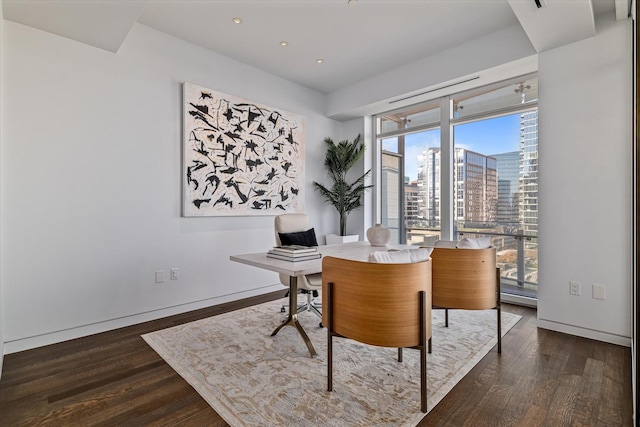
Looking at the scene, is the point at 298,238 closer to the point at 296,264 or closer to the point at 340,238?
the point at 296,264

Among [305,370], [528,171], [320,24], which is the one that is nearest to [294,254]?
[305,370]

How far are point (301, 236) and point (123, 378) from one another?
1.78 meters

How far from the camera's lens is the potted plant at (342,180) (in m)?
4.73

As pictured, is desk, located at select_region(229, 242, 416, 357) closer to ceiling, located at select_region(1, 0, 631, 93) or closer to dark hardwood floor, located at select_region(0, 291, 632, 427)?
dark hardwood floor, located at select_region(0, 291, 632, 427)

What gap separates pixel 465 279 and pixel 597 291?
1329mm

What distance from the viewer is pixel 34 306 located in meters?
2.49

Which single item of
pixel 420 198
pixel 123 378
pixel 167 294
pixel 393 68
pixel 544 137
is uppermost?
pixel 393 68

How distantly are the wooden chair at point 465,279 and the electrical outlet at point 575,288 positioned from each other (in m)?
0.96

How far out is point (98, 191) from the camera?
2779 mm

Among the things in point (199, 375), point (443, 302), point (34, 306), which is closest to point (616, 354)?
point (443, 302)

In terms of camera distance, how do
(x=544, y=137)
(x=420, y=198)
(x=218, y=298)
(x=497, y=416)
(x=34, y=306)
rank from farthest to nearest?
(x=420, y=198) < (x=218, y=298) < (x=544, y=137) < (x=34, y=306) < (x=497, y=416)

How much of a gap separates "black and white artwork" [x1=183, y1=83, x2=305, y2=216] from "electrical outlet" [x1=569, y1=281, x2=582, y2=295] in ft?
10.1

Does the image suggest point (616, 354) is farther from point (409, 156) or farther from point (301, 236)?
point (409, 156)

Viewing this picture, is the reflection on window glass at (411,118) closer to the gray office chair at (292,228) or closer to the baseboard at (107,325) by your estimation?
the gray office chair at (292,228)
